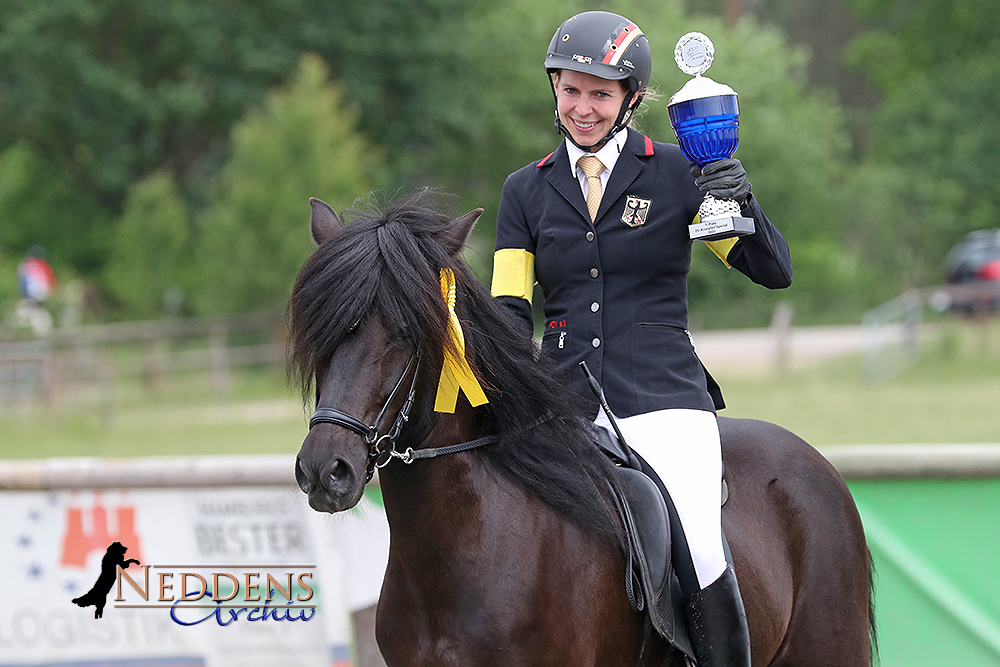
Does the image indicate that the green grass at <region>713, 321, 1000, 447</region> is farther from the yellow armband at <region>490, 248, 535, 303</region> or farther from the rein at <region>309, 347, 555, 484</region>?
the rein at <region>309, 347, 555, 484</region>

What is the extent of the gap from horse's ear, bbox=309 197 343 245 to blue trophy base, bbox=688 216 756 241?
3.13 ft

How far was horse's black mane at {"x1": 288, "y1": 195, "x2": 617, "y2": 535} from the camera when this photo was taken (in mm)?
2629

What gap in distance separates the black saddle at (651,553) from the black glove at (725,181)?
0.83m

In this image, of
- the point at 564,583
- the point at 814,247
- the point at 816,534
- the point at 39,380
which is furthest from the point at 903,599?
the point at 814,247

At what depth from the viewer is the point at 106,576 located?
4.78 meters

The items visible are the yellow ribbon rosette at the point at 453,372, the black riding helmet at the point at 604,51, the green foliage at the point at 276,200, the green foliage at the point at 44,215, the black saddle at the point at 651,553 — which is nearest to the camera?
the yellow ribbon rosette at the point at 453,372

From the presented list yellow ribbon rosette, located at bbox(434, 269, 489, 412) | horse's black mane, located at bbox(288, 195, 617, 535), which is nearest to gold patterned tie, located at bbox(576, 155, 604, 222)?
horse's black mane, located at bbox(288, 195, 617, 535)

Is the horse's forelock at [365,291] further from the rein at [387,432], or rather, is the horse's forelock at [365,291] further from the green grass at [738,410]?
the green grass at [738,410]

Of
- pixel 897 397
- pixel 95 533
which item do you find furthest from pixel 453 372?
pixel 897 397

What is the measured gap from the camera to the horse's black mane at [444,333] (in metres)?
2.63

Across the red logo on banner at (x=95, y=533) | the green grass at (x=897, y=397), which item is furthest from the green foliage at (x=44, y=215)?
the red logo on banner at (x=95, y=533)

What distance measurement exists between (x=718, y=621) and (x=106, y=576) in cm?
288

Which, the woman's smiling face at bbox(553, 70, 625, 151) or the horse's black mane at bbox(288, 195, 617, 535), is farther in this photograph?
the woman's smiling face at bbox(553, 70, 625, 151)

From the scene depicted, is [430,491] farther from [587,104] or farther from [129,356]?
[129,356]
